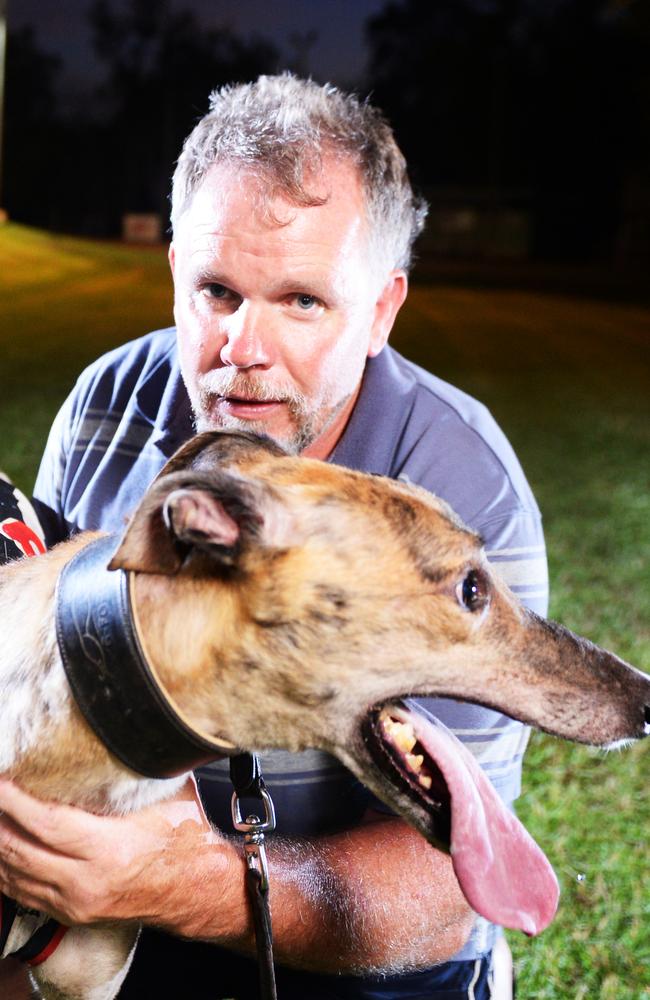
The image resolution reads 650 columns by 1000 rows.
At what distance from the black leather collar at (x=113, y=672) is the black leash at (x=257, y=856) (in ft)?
1.16

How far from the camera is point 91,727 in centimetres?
207

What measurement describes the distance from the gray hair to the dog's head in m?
1.00

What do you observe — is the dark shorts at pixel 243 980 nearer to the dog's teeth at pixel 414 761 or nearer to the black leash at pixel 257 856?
the black leash at pixel 257 856

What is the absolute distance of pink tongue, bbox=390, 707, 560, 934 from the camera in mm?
2213

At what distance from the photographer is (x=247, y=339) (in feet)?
9.53

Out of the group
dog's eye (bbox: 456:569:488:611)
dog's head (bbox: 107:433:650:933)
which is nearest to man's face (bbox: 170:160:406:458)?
dog's head (bbox: 107:433:650:933)

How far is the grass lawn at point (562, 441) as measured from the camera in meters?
3.72

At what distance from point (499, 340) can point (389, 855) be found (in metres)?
18.3

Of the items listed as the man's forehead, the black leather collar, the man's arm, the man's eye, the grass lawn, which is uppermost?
the man's forehead

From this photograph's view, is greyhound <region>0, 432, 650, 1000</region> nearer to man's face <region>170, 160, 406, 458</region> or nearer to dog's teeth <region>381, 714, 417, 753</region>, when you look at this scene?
dog's teeth <region>381, 714, 417, 753</region>

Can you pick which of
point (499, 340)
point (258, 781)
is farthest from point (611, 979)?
point (499, 340)

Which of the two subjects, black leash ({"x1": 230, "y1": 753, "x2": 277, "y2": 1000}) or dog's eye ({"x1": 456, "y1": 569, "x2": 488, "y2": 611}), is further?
black leash ({"x1": 230, "y1": 753, "x2": 277, "y2": 1000})

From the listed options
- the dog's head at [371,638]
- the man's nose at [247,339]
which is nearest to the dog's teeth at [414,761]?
the dog's head at [371,638]

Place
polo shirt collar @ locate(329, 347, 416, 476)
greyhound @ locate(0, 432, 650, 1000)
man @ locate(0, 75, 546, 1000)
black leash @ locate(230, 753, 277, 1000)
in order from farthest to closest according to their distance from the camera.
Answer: polo shirt collar @ locate(329, 347, 416, 476) < man @ locate(0, 75, 546, 1000) < black leash @ locate(230, 753, 277, 1000) < greyhound @ locate(0, 432, 650, 1000)
